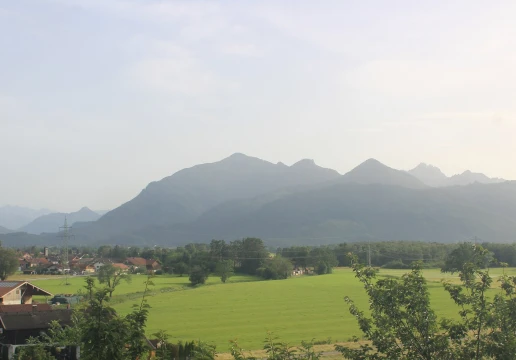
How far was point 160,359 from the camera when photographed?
226 inches

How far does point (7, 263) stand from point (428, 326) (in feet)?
262

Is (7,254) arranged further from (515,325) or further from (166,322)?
(515,325)

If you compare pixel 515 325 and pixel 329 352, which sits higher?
pixel 515 325

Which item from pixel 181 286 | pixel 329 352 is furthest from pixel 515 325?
pixel 181 286

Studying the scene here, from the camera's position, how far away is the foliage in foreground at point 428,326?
21.0ft

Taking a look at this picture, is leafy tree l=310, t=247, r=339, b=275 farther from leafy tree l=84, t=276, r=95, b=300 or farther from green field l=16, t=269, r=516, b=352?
leafy tree l=84, t=276, r=95, b=300

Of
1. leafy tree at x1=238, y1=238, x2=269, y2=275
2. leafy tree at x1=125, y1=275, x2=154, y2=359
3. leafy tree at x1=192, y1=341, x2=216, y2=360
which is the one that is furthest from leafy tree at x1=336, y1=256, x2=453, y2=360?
leafy tree at x1=238, y1=238, x2=269, y2=275

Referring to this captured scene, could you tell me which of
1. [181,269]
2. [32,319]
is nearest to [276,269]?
[181,269]

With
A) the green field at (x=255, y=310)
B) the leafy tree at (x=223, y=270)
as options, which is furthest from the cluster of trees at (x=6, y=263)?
the leafy tree at (x=223, y=270)

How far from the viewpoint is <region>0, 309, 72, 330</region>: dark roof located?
24531mm

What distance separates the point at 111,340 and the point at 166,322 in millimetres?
38293

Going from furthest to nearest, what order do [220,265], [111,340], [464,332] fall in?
[220,265] → [464,332] → [111,340]

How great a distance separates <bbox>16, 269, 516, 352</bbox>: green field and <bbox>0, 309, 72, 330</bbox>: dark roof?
9.67ft

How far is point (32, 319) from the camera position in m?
25.5
